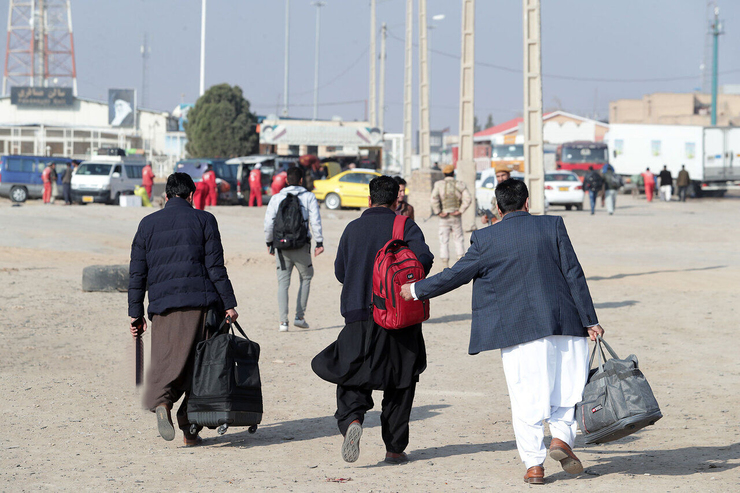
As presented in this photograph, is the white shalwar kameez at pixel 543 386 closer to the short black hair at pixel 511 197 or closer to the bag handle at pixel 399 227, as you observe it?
the short black hair at pixel 511 197

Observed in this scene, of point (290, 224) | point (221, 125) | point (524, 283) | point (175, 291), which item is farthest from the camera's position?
point (221, 125)

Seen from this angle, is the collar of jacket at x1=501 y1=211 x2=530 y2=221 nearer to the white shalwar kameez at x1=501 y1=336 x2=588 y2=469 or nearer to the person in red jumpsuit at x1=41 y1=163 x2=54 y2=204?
the white shalwar kameez at x1=501 y1=336 x2=588 y2=469

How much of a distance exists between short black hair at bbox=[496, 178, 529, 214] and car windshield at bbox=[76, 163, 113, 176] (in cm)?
2941

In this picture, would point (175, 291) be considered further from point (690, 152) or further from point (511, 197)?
point (690, 152)

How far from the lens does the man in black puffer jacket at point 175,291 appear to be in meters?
5.98

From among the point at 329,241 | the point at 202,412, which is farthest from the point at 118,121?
the point at 202,412

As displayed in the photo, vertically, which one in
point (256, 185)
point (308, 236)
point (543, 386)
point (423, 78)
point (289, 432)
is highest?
point (423, 78)

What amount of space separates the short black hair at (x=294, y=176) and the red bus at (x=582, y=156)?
4069 cm

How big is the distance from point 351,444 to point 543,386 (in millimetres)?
1163

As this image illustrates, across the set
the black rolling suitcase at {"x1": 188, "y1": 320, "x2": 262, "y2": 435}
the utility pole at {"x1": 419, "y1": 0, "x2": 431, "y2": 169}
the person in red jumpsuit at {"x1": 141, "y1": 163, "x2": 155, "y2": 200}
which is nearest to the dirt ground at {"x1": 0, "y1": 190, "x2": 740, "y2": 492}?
the black rolling suitcase at {"x1": 188, "y1": 320, "x2": 262, "y2": 435}

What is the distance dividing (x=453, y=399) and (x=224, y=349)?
8.64 feet

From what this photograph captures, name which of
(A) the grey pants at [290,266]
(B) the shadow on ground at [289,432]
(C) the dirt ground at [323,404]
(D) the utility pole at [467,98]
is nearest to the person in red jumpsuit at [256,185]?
(D) the utility pole at [467,98]

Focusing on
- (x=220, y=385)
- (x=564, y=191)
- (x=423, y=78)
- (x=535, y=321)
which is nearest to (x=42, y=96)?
(x=423, y=78)

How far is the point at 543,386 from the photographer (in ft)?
16.6
